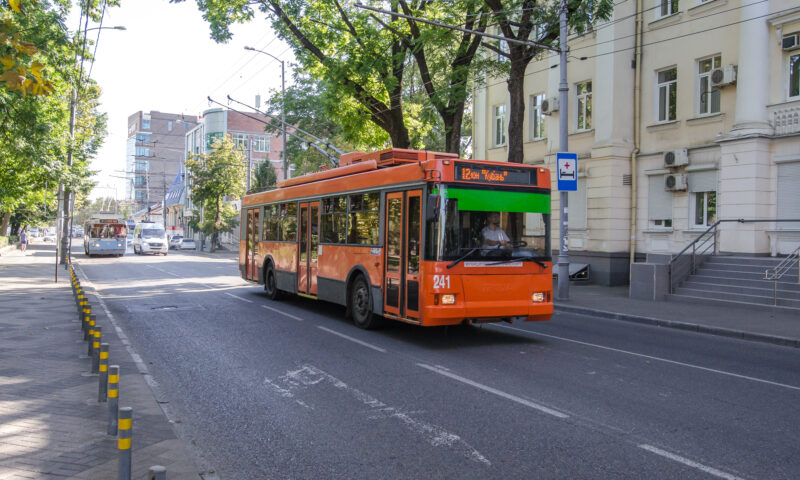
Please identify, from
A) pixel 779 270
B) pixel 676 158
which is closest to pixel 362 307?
pixel 779 270

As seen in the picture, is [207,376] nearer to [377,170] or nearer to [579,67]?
[377,170]

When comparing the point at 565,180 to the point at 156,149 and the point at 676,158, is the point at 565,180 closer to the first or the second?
the point at 676,158

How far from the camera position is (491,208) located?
9.92 m

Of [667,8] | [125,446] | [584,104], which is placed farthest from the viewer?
[584,104]

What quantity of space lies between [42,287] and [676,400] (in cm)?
1835

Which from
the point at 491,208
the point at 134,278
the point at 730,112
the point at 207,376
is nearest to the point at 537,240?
the point at 491,208

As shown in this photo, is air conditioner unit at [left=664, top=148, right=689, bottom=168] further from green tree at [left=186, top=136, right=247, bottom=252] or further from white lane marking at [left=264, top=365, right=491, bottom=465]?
green tree at [left=186, top=136, right=247, bottom=252]

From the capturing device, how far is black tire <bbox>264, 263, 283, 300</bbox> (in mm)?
16656

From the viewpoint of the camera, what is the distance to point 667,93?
21.4m

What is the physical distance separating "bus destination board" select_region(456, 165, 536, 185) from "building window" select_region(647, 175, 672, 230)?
12.3m

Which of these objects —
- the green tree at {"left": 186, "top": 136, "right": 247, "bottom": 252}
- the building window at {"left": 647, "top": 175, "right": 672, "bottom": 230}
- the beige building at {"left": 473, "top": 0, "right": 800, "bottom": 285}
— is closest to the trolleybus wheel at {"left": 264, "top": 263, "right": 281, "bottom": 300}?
the beige building at {"left": 473, "top": 0, "right": 800, "bottom": 285}

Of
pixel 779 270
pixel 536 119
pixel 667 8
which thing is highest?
pixel 667 8

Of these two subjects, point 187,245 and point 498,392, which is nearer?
point 498,392

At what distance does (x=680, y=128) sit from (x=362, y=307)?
13941 millimetres
